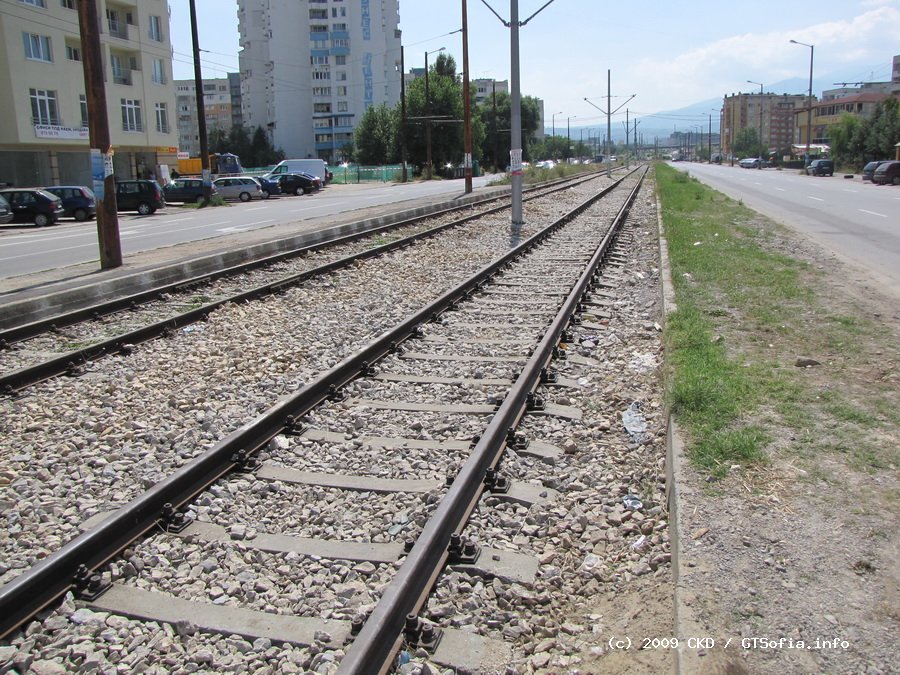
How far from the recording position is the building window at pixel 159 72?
2231 inches

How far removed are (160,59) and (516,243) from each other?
48670mm

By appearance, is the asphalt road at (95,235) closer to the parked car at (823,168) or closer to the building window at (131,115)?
the building window at (131,115)

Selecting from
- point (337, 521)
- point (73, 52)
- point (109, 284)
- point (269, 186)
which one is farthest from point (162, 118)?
point (337, 521)

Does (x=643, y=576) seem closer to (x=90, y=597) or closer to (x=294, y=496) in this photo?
(x=294, y=496)

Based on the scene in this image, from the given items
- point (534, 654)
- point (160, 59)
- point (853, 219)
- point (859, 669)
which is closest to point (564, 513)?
point (534, 654)

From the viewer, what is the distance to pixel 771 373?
6.59m

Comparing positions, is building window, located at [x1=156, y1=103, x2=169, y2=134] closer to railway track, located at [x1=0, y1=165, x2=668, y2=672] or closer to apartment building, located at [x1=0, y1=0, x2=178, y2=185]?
apartment building, located at [x1=0, y1=0, x2=178, y2=185]

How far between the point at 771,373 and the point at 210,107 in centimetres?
19934

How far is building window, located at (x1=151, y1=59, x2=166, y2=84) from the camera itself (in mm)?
56656

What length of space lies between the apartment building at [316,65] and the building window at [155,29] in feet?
245

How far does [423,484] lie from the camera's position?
484 cm

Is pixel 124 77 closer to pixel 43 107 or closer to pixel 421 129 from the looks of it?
pixel 43 107

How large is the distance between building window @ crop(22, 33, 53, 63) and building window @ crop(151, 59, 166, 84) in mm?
9996

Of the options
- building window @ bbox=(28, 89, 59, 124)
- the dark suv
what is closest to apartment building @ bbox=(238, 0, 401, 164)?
building window @ bbox=(28, 89, 59, 124)
